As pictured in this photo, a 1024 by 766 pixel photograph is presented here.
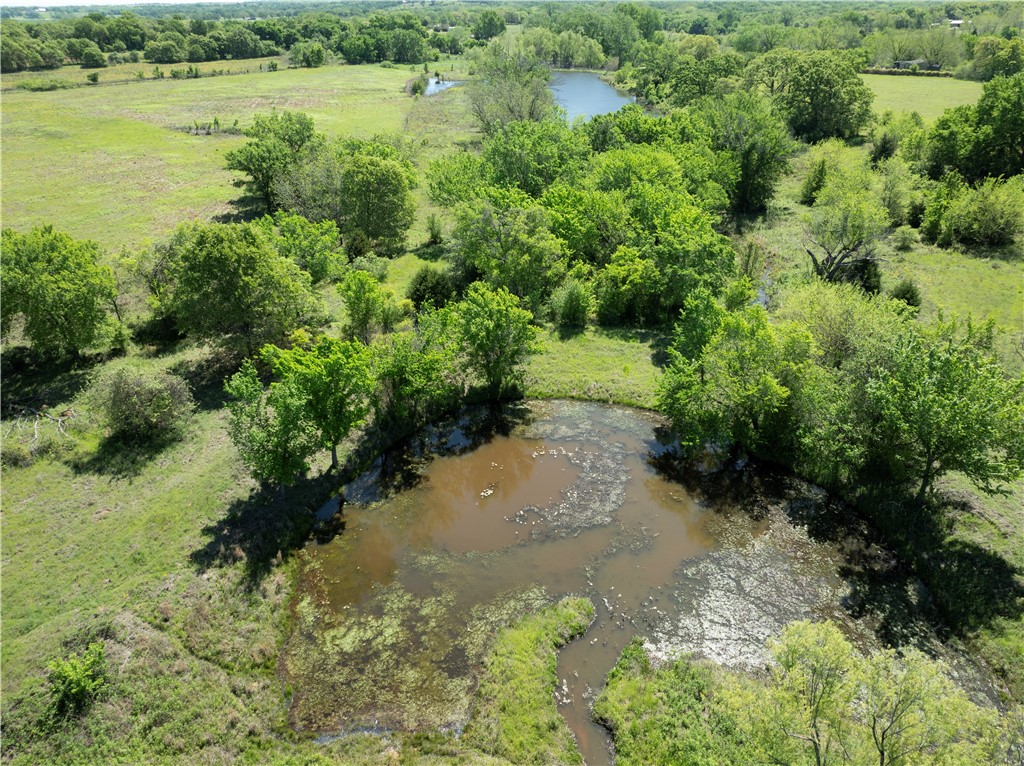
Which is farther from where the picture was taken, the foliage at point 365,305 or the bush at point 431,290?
the bush at point 431,290

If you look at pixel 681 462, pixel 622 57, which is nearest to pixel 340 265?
pixel 681 462

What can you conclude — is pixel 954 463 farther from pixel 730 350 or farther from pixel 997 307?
pixel 997 307

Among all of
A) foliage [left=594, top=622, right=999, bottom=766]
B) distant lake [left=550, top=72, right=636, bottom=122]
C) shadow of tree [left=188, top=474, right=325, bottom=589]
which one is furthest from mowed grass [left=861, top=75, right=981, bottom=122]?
shadow of tree [left=188, top=474, right=325, bottom=589]

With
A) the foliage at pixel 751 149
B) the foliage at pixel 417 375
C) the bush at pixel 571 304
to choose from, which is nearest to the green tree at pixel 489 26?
the foliage at pixel 751 149

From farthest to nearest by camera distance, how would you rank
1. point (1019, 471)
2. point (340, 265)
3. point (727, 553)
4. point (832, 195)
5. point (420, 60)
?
point (420, 60), point (832, 195), point (340, 265), point (727, 553), point (1019, 471)

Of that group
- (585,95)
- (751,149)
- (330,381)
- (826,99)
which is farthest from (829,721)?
(585,95)

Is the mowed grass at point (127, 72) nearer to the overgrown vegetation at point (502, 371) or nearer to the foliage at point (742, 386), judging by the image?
the overgrown vegetation at point (502, 371)
